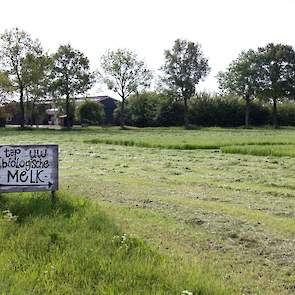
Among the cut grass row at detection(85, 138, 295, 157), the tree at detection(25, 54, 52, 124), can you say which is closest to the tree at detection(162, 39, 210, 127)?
the tree at detection(25, 54, 52, 124)

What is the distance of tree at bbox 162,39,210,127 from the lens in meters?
64.1

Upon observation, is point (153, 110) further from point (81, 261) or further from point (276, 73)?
point (81, 261)

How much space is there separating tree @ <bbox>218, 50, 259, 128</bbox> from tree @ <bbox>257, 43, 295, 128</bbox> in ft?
2.76

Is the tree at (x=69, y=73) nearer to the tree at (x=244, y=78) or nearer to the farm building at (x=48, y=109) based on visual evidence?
the farm building at (x=48, y=109)

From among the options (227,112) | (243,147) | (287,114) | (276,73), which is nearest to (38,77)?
(227,112)

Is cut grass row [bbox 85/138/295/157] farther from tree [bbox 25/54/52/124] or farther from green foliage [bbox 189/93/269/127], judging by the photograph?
green foliage [bbox 189/93/269/127]

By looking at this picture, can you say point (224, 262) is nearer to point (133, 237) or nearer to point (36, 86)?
point (133, 237)

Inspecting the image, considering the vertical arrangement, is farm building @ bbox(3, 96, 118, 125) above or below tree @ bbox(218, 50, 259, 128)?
below

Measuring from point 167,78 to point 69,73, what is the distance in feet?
46.0

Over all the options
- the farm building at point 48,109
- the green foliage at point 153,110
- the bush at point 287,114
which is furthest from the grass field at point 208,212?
the bush at point 287,114

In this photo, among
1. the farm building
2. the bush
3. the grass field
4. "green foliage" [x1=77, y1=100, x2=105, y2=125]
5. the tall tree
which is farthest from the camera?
"green foliage" [x1=77, y1=100, x2=105, y2=125]

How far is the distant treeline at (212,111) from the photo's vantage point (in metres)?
66.5

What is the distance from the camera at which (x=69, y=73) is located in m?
61.2

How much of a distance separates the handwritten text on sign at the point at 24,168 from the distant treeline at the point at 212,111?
58999 mm
